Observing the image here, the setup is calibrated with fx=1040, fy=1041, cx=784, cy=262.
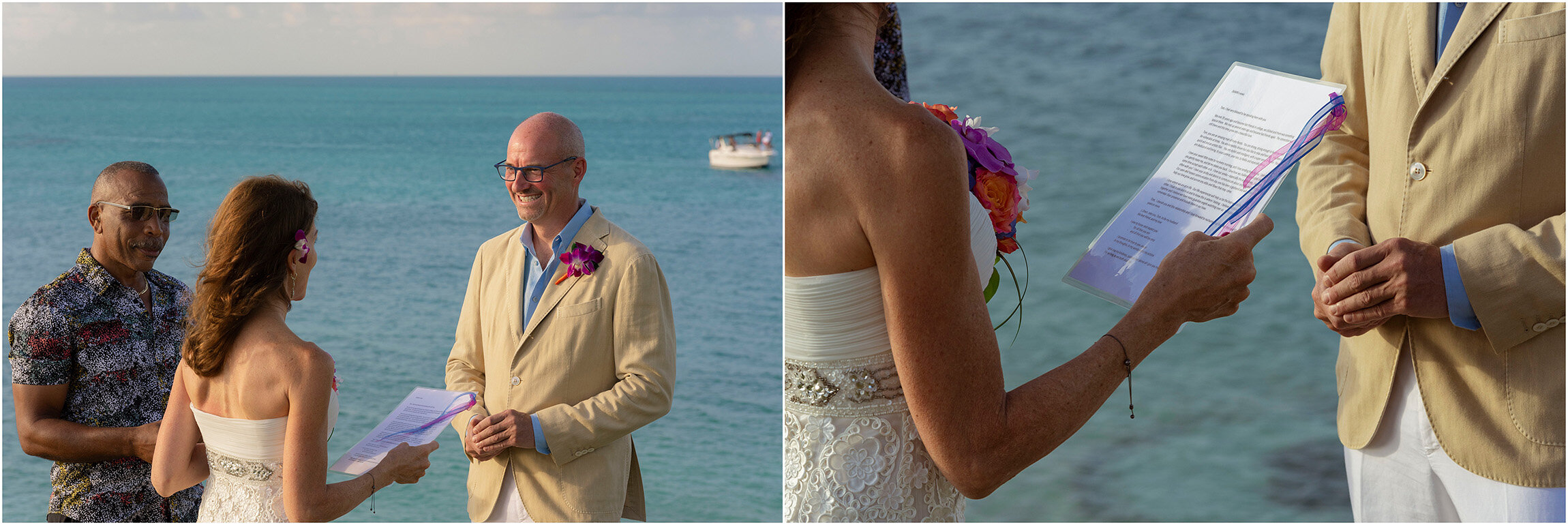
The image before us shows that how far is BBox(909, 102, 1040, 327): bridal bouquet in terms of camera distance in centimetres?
201

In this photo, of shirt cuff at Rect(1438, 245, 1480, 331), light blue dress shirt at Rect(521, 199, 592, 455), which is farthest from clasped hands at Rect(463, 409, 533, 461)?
shirt cuff at Rect(1438, 245, 1480, 331)

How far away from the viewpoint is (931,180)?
159cm

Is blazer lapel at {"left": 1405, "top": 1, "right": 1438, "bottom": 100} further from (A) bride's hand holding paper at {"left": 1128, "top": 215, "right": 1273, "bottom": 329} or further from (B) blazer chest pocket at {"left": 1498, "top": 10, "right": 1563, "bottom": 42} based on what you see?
(A) bride's hand holding paper at {"left": 1128, "top": 215, "right": 1273, "bottom": 329}

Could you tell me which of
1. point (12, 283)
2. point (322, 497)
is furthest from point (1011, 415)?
point (12, 283)

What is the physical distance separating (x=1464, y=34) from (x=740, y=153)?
48270mm

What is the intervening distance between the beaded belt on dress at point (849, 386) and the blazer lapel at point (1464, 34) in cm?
138

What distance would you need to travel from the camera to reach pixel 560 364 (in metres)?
2.86

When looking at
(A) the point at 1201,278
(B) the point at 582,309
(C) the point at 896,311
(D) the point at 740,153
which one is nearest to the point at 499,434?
(B) the point at 582,309

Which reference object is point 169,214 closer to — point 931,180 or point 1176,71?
point 931,180

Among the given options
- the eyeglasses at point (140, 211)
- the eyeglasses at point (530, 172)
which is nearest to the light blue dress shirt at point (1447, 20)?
the eyeglasses at point (530, 172)

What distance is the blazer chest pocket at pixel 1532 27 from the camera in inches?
84.0

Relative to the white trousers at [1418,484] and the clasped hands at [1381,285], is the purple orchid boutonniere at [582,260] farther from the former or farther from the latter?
the white trousers at [1418,484]

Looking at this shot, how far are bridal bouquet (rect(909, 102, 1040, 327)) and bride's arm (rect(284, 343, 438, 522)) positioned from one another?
151cm

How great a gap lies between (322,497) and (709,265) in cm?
2678
